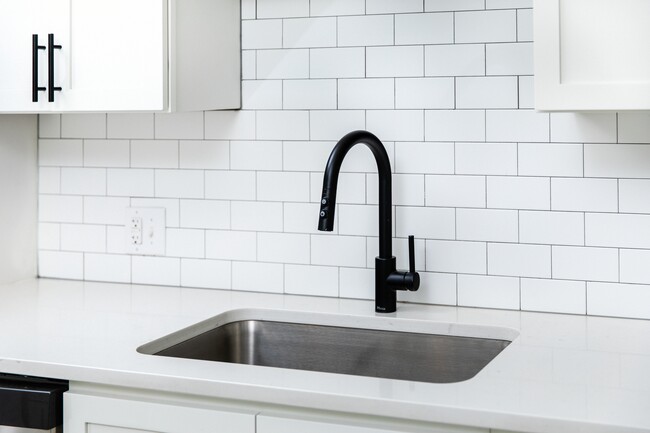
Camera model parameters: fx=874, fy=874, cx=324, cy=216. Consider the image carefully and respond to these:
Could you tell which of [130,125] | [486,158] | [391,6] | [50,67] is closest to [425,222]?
[486,158]

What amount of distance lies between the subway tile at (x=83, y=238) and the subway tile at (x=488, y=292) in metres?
1.06

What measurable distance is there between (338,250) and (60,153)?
2.98 ft

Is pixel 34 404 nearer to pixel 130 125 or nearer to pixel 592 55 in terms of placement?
pixel 130 125

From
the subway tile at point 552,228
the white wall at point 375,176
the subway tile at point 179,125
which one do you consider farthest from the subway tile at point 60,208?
the subway tile at point 552,228

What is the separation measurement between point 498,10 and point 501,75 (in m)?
0.16

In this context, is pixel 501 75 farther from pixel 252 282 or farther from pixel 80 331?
pixel 80 331

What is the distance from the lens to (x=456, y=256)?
2.20 meters

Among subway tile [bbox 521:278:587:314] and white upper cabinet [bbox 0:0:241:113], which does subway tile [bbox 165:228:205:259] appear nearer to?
white upper cabinet [bbox 0:0:241:113]

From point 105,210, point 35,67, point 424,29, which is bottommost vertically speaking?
point 105,210

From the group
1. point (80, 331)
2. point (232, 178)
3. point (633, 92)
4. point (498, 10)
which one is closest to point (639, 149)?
point (633, 92)

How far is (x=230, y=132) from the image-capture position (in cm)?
240

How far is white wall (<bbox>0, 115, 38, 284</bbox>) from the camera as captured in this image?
8.16 ft

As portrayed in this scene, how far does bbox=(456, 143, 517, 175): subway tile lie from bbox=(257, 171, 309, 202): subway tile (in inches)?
16.5

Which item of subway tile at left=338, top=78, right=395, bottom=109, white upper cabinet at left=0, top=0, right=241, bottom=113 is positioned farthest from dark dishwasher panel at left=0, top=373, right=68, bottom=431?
subway tile at left=338, top=78, right=395, bottom=109
